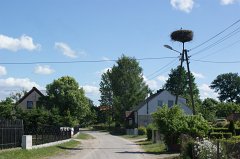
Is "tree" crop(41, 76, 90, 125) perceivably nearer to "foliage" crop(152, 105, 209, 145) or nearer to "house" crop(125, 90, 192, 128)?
"house" crop(125, 90, 192, 128)

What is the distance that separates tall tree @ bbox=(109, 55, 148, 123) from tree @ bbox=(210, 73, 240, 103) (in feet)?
127

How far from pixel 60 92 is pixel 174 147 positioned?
159 feet

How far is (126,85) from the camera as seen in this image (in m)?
102

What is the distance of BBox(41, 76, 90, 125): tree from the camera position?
261 feet

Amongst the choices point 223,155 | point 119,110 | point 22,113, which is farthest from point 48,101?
point 223,155

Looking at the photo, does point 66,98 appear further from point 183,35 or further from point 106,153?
point 106,153

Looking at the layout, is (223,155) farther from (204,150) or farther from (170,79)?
→ (170,79)

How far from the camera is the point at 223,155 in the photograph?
58.0ft

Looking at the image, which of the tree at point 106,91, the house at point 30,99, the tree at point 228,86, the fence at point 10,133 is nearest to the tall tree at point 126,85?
the tree at point 106,91

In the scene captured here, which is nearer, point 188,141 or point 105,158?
point 188,141

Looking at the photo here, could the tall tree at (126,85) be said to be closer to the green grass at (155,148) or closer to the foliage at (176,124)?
the green grass at (155,148)

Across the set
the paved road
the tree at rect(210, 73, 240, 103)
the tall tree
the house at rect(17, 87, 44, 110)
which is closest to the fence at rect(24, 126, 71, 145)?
the paved road

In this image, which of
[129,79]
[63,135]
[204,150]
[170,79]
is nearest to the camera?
[204,150]

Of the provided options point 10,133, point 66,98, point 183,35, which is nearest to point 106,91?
point 66,98
